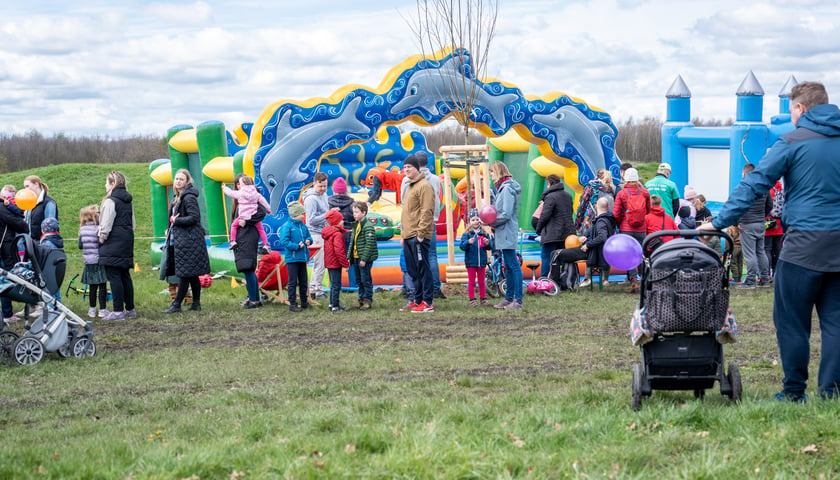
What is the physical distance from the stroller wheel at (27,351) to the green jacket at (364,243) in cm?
412

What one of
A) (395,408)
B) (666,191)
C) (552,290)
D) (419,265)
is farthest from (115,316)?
(666,191)

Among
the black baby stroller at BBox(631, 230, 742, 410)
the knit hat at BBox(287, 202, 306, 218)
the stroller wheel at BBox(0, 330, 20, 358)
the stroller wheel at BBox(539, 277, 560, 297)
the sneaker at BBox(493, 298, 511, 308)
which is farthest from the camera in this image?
the stroller wheel at BBox(539, 277, 560, 297)

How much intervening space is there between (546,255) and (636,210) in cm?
147

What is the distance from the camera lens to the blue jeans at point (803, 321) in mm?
5133

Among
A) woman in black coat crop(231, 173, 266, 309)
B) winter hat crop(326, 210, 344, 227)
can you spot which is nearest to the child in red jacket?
winter hat crop(326, 210, 344, 227)

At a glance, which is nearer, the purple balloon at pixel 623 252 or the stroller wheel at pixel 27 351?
the purple balloon at pixel 623 252

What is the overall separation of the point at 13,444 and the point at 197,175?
496 inches

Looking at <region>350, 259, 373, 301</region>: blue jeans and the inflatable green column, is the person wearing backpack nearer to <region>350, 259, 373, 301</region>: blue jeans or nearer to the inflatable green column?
<region>350, 259, 373, 301</region>: blue jeans

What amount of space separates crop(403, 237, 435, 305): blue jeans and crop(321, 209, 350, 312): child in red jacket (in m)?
0.84

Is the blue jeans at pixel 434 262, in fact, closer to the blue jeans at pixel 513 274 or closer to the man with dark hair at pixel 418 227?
the man with dark hair at pixel 418 227

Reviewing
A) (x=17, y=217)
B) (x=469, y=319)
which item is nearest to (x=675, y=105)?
(x=469, y=319)

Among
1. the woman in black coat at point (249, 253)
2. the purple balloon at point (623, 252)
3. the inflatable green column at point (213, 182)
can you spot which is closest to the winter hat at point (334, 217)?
the woman in black coat at point (249, 253)

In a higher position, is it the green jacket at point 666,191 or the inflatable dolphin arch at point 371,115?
the inflatable dolphin arch at point 371,115

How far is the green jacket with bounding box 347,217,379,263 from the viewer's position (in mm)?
11117
